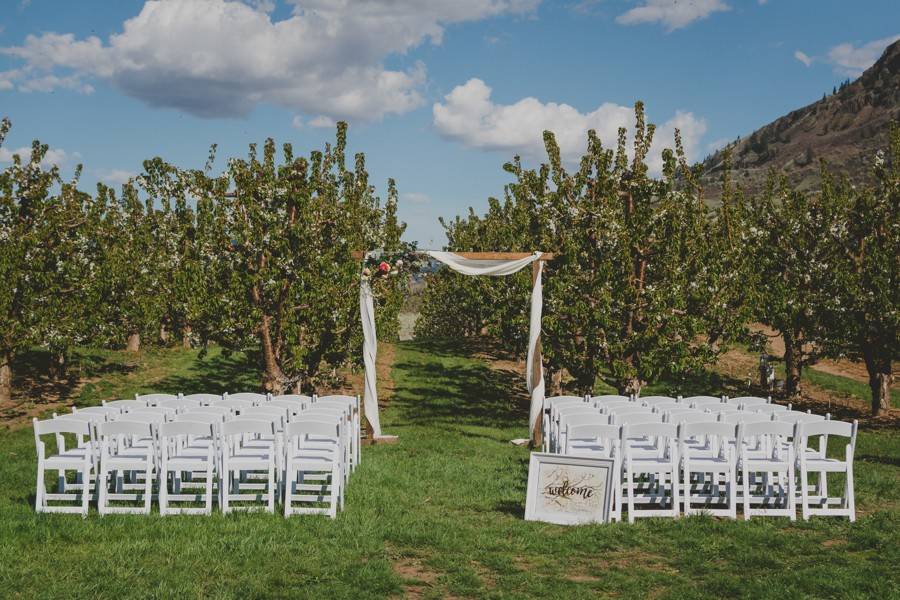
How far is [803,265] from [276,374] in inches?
623

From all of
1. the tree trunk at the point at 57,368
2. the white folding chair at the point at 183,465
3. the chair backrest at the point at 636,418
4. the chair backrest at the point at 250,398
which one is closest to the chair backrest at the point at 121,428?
the white folding chair at the point at 183,465

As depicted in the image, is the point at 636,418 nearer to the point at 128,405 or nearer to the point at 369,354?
the point at 369,354

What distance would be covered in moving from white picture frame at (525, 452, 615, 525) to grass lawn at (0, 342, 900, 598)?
238mm

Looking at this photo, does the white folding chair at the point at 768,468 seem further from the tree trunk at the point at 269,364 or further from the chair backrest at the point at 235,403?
the tree trunk at the point at 269,364

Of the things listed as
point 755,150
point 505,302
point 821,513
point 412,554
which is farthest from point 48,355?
point 755,150

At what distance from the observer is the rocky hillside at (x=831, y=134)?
138125mm

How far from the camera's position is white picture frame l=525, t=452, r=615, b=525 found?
27.5 ft

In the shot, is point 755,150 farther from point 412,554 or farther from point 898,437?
point 412,554

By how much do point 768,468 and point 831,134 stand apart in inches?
7305

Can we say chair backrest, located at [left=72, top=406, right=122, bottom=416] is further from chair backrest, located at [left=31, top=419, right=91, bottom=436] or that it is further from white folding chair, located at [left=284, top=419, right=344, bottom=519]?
white folding chair, located at [left=284, top=419, right=344, bottom=519]

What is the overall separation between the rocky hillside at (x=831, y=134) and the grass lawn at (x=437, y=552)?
124412 mm

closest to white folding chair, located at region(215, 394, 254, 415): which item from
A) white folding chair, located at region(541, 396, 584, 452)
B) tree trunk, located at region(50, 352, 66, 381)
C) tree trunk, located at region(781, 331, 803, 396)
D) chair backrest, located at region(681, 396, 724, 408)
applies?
white folding chair, located at region(541, 396, 584, 452)

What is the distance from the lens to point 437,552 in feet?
23.8

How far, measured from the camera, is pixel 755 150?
7515 inches
